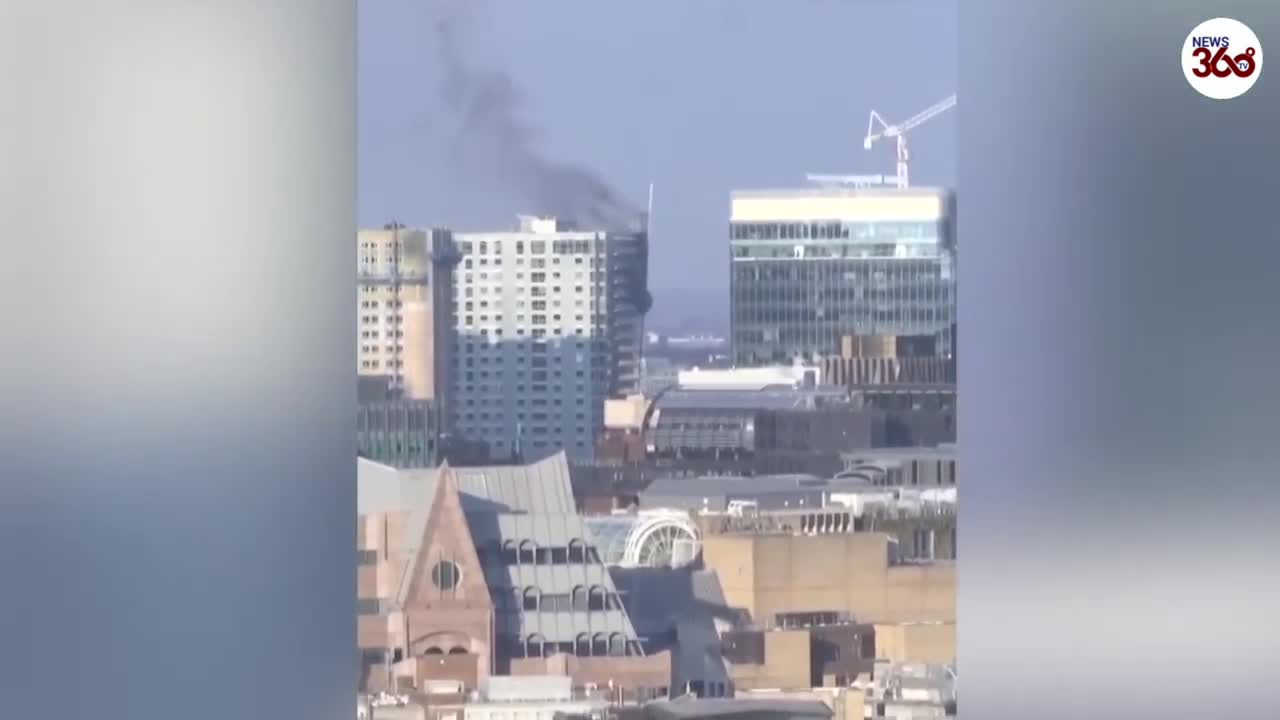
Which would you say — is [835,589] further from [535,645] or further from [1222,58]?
[1222,58]

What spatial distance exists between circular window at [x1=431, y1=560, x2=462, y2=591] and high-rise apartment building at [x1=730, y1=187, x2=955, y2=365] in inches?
36.1

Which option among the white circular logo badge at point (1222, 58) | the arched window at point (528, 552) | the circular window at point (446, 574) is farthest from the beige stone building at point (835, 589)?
the white circular logo badge at point (1222, 58)

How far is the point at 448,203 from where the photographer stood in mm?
3549

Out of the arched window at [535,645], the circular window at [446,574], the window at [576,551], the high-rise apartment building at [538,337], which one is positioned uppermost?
the high-rise apartment building at [538,337]

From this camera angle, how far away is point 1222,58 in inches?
44.3

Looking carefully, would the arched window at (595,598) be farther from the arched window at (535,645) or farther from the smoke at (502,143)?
the smoke at (502,143)

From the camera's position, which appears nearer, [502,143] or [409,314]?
[409,314]

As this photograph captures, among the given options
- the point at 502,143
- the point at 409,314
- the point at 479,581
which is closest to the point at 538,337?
the point at 409,314

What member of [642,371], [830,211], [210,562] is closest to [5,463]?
[210,562]

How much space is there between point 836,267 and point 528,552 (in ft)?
3.52

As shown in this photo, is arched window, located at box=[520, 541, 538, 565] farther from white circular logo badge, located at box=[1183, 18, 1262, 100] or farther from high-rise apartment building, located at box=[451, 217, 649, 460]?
white circular logo badge, located at box=[1183, 18, 1262, 100]

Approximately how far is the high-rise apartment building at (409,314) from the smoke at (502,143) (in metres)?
0.27

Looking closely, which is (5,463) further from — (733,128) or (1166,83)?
(733,128)

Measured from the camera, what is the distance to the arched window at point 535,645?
348 centimetres
